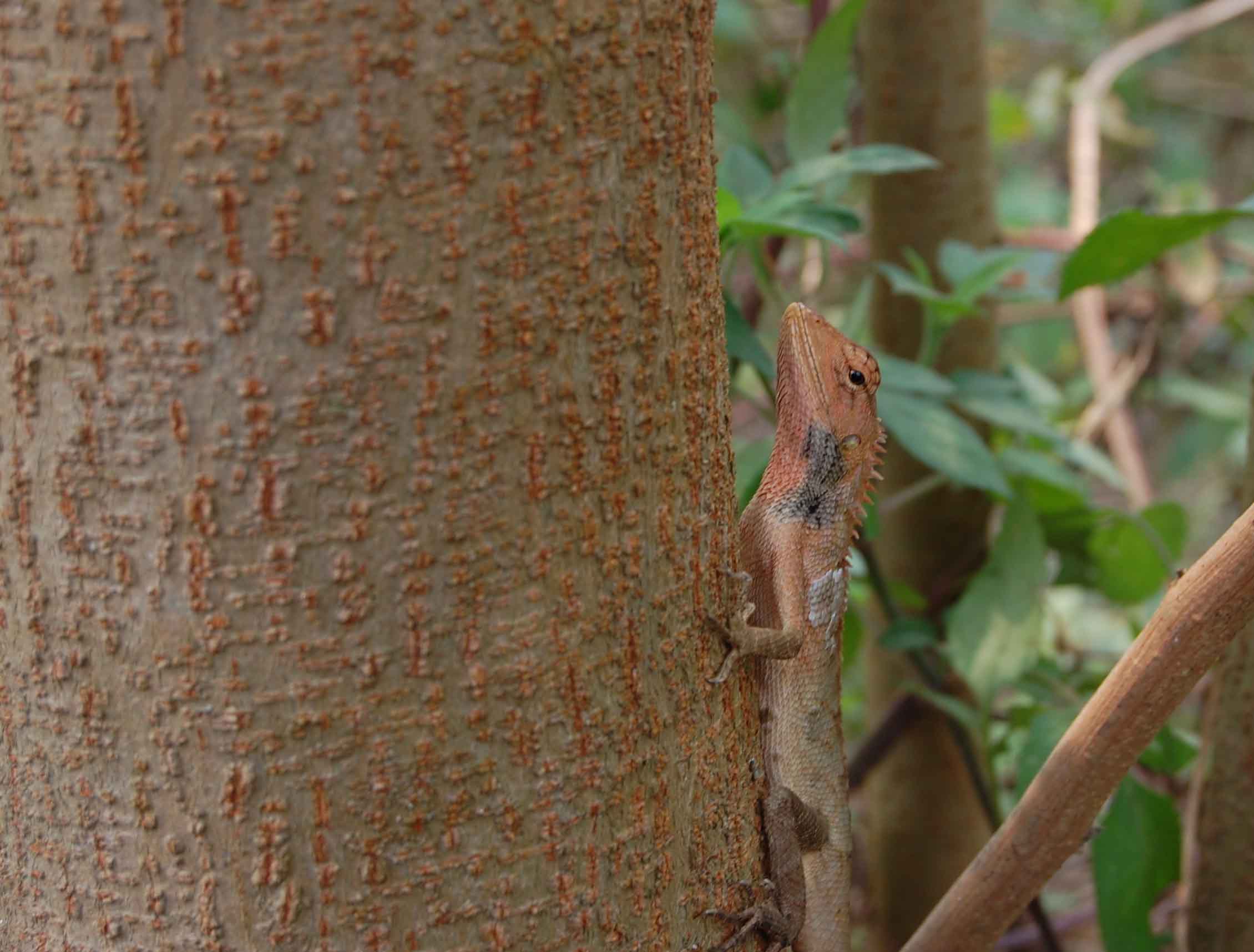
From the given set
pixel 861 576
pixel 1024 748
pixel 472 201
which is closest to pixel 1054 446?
pixel 861 576

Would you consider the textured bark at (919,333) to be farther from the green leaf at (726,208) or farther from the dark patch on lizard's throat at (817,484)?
the green leaf at (726,208)

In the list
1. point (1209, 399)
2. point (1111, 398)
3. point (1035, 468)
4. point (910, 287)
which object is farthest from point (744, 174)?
point (1209, 399)

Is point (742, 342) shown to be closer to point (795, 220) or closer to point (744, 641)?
point (795, 220)

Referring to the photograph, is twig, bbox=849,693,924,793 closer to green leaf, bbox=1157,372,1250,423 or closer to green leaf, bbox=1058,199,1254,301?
green leaf, bbox=1058,199,1254,301

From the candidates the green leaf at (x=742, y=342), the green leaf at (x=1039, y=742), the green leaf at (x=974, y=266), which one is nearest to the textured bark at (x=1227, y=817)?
the green leaf at (x=1039, y=742)

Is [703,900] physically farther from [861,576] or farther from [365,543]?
[861,576]

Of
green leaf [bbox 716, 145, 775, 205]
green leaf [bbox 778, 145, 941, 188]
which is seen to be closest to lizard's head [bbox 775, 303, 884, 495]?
green leaf [bbox 778, 145, 941, 188]
